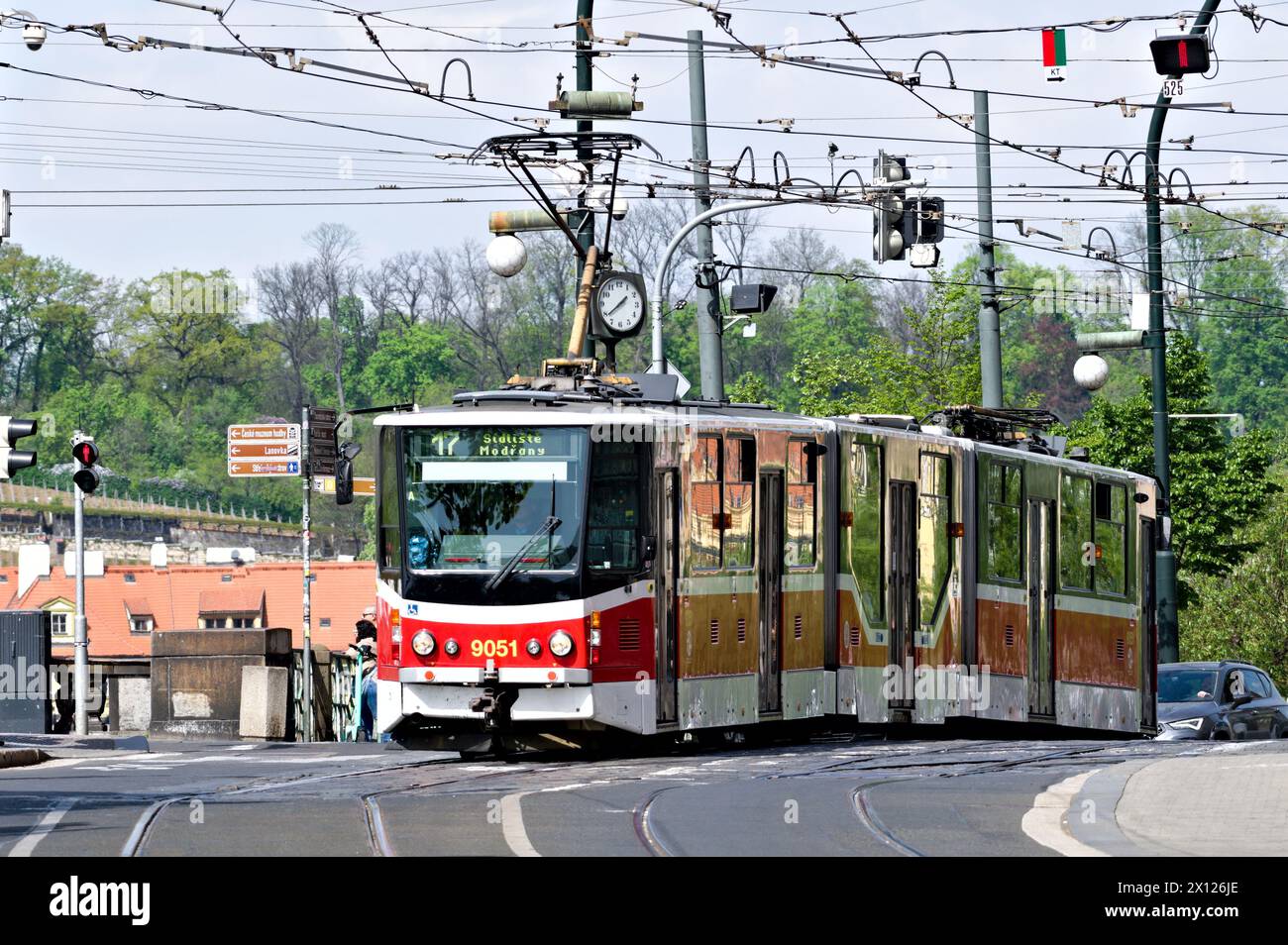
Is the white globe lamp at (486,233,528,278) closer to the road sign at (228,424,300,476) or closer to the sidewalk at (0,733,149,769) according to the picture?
the sidewalk at (0,733,149,769)

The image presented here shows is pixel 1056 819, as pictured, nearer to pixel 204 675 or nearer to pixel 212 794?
pixel 212 794

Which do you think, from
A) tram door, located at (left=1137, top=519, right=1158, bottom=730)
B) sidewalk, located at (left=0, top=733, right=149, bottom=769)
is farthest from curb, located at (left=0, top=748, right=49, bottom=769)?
tram door, located at (left=1137, top=519, right=1158, bottom=730)

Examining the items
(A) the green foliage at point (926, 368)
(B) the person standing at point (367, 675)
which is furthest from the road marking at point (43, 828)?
(A) the green foliage at point (926, 368)

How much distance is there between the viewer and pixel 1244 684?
28750 mm

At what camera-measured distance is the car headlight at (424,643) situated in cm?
1970

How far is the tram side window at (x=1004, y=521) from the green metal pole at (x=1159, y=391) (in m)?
5.13

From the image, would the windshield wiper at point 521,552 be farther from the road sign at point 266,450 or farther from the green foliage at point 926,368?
the green foliage at point 926,368

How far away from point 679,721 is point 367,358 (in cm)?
12516

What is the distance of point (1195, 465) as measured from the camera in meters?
57.3

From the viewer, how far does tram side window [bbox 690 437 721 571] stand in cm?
2045

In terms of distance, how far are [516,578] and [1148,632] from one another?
39.9 feet

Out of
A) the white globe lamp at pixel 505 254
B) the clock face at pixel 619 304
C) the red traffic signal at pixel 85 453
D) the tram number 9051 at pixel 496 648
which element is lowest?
the tram number 9051 at pixel 496 648

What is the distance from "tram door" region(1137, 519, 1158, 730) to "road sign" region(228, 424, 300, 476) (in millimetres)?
13575
